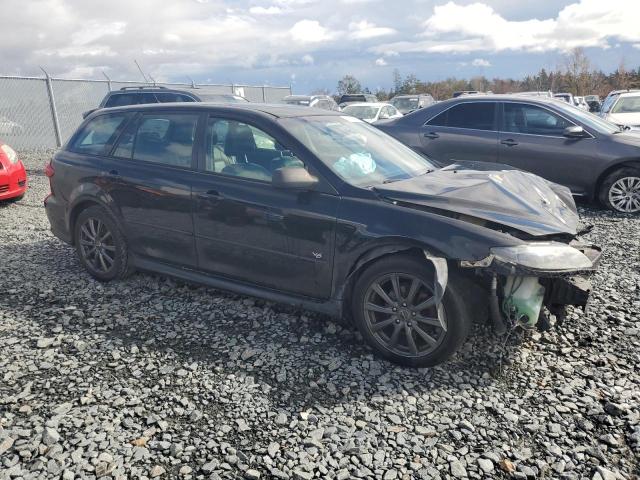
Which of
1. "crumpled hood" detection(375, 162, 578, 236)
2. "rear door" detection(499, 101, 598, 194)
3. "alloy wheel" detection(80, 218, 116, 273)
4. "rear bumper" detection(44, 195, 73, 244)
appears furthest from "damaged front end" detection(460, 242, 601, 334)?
"rear door" detection(499, 101, 598, 194)

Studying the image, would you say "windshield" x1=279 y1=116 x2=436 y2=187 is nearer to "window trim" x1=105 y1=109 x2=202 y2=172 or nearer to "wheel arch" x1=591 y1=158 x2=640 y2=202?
"window trim" x1=105 y1=109 x2=202 y2=172

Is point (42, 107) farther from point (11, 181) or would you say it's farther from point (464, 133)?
point (464, 133)

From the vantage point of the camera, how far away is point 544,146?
732 centimetres

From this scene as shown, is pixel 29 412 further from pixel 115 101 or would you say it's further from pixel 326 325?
pixel 115 101

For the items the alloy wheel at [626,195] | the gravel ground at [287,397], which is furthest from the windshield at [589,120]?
the gravel ground at [287,397]

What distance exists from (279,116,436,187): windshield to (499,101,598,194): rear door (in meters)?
3.69

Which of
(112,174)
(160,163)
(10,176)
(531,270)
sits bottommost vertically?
(531,270)

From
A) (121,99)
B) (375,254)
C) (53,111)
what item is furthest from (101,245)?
(53,111)

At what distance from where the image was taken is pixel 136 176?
4367mm

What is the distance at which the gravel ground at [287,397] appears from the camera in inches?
98.7

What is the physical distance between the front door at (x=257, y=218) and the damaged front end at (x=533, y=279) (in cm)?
108

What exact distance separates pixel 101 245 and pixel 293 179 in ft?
7.79

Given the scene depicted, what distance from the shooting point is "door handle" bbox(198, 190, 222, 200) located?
388 centimetres

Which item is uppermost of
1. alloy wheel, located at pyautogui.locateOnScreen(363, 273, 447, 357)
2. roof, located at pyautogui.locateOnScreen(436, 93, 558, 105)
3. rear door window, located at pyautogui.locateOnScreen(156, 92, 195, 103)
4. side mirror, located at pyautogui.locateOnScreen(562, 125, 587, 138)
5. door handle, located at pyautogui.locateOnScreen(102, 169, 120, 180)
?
rear door window, located at pyautogui.locateOnScreen(156, 92, 195, 103)
